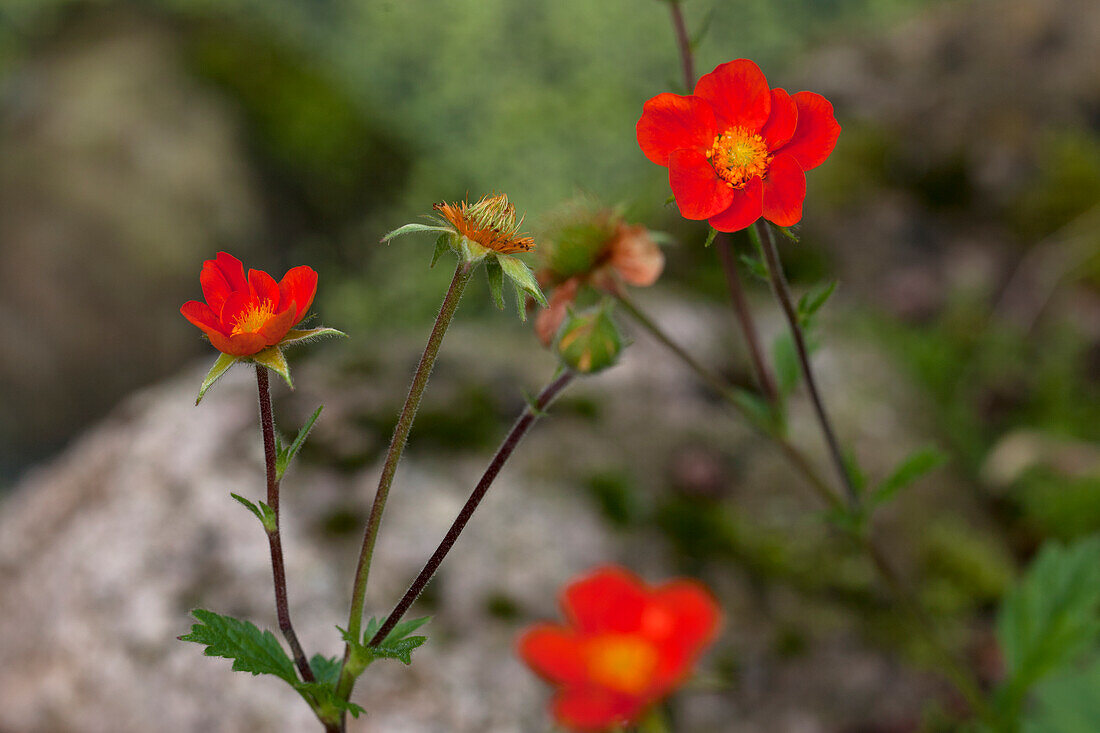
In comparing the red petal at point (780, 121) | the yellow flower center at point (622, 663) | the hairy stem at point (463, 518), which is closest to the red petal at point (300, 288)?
the hairy stem at point (463, 518)

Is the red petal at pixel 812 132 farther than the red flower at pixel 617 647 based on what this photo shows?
No

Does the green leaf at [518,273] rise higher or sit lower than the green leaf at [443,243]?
lower

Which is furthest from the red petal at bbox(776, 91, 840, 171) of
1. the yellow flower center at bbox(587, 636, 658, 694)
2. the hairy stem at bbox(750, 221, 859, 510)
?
the yellow flower center at bbox(587, 636, 658, 694)

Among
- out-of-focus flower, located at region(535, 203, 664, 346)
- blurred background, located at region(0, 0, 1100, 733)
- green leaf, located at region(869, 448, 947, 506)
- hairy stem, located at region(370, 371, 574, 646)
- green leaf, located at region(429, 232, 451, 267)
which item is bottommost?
hairy stem, located at region(370, 371, 574, 646)

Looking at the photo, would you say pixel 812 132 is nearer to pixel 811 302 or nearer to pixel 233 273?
pixel 811 302

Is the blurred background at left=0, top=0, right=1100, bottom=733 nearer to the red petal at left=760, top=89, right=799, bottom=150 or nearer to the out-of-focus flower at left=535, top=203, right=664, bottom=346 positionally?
the out-of-focus flower at left=535, top=203, right=664, bottom=346

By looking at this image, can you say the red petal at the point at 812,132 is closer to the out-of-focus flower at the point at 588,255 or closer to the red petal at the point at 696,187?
the red petal at the point at 696,187

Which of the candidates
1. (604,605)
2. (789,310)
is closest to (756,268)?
(789,310)
